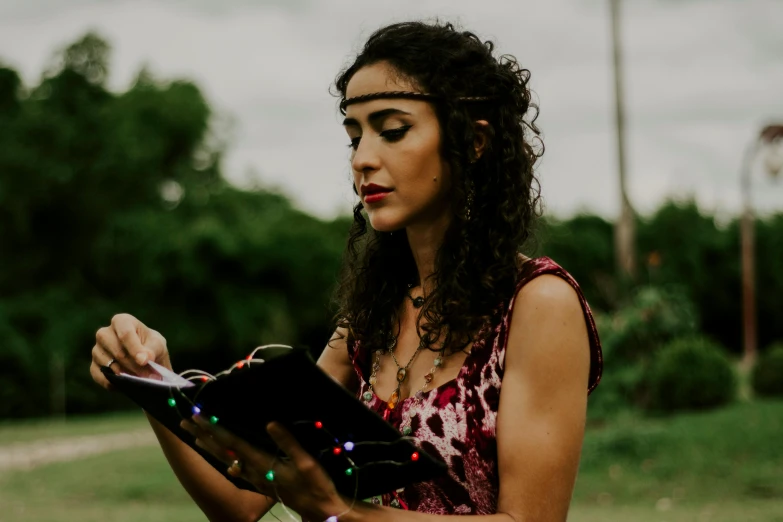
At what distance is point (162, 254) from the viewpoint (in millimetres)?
30422

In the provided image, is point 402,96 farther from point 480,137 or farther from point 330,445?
point 330,445

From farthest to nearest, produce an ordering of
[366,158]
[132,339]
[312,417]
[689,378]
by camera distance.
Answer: [689,378] → [366,158] → [132,339] → [312,417]

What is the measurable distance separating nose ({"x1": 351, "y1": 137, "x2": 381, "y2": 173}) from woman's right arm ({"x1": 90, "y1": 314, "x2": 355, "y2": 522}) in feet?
1.58

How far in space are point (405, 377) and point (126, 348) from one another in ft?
2.12

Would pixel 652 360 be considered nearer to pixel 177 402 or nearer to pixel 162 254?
pixel 177 402

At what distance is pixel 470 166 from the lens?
7.47 ft

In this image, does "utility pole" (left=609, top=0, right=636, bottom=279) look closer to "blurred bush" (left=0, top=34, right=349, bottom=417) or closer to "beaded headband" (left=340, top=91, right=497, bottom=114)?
"beaded headband" (left=340, top=91, right=497, bottom=114)

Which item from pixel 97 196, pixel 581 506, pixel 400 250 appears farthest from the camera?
pixel 97 196

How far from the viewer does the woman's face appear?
2.19m

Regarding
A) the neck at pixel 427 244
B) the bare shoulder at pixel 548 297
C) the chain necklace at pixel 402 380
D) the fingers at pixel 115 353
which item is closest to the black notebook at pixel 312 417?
the fingers at pixel 115 353

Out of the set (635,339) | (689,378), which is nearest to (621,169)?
(635,339)

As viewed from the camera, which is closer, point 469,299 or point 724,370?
point 469,299

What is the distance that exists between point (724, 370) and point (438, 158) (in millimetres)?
11759

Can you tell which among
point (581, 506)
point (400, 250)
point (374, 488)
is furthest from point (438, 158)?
point (581, 506)
